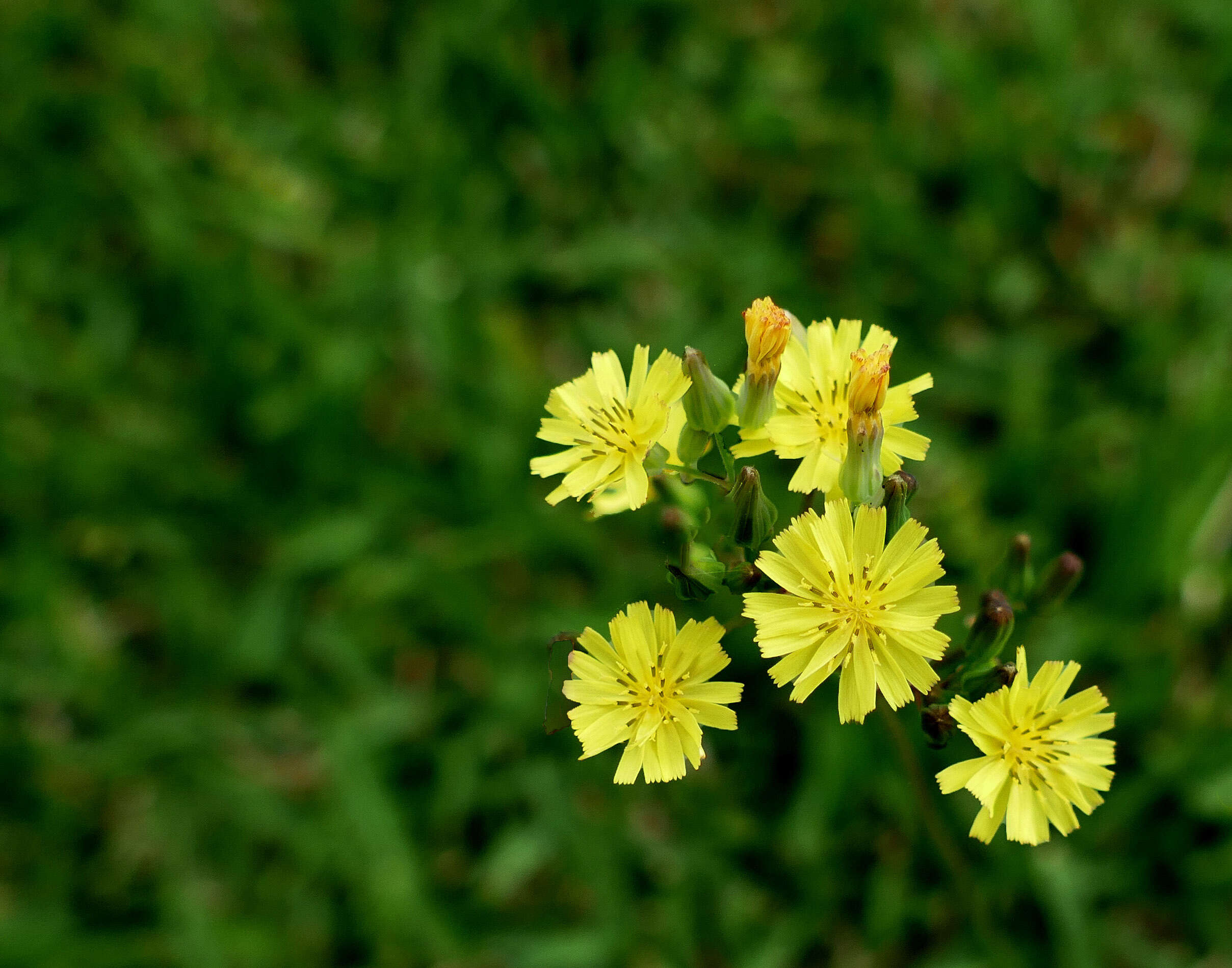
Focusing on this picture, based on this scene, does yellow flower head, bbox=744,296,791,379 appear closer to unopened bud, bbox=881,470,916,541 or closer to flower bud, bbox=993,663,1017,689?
unopened bud, bbox=881,470,916,541

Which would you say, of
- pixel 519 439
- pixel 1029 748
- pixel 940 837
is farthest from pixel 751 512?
pixel 519 439

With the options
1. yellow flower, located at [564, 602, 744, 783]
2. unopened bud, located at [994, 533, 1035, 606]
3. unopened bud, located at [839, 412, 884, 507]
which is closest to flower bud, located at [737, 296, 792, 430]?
unopened bud, located at [839, 412, 884, 507]

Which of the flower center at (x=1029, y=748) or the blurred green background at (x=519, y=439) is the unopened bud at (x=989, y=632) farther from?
the blurred green background at (x=519, y=439)

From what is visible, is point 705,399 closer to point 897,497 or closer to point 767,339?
point 767,339

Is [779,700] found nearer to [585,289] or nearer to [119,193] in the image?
[585,289]

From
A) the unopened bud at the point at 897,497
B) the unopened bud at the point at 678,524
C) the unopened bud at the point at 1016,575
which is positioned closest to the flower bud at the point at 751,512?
the unopened bud at the point at 678,524
